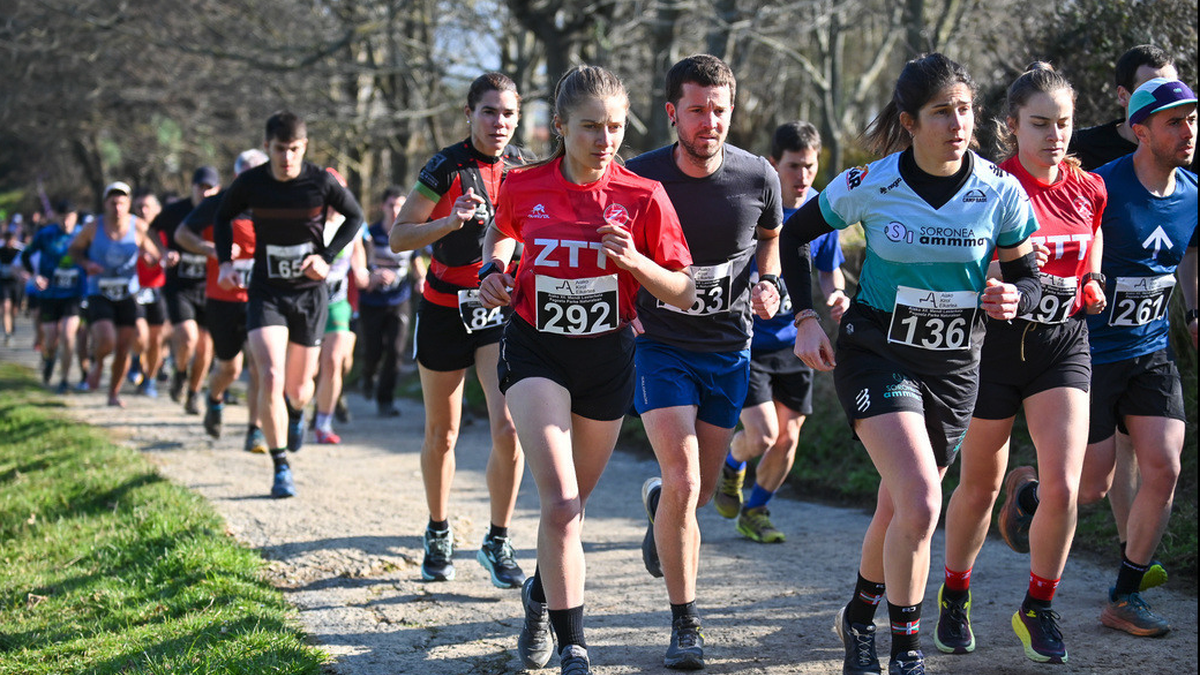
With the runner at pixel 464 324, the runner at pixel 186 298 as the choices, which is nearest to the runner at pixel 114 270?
the runner at pixel 186 298

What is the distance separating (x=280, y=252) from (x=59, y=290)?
317 inches

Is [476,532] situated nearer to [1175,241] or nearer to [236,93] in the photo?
[1175,241]

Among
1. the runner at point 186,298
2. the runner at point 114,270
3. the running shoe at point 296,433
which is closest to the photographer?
the running shoe at point 296,433

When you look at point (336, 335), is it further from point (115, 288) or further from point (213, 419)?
point (115, 288)

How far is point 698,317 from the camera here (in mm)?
4410

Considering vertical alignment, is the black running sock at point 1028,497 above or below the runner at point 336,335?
below

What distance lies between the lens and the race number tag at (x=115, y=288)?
11641 mm

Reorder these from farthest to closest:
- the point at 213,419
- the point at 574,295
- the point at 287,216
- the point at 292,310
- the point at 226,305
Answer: the point at 213,419
the point at 226,305
the point at 292,310
the point at 287,216
the point at 574,295

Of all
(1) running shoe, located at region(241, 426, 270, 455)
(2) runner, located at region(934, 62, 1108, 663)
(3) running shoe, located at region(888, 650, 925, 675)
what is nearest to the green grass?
(1) running shoe, located at region(241, 426, 270, 455)

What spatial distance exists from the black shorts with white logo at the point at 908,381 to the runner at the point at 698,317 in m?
0.45

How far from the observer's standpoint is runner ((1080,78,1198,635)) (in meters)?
4.47

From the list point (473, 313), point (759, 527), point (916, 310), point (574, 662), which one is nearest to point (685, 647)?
point (574, 662)

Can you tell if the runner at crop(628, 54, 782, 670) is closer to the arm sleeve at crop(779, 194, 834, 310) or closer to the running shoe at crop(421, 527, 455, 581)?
the arm sleeve at crop(779, 194, 834, 310)

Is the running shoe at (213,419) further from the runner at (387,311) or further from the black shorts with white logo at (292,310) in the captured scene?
the black shorts with white logo at (292,310)
